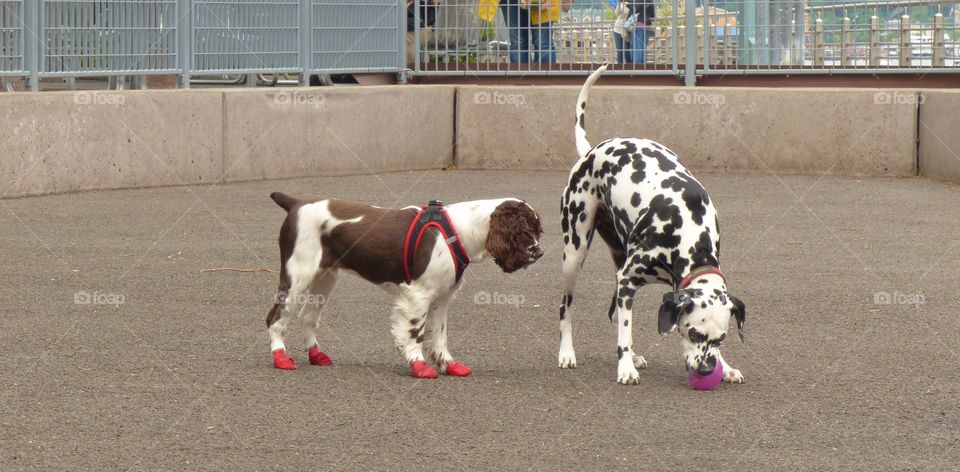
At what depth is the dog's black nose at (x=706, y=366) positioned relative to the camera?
7089 millimetres

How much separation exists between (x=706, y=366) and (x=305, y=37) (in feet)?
35.7

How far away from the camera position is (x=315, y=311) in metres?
7.80

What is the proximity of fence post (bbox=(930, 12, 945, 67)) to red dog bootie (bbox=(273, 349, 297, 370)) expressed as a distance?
11.0m

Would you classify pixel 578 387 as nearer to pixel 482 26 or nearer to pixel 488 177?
pixel 488 177

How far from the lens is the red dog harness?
739cm

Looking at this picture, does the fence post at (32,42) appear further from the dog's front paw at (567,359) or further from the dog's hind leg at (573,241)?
the dog's front paw at (567,359)

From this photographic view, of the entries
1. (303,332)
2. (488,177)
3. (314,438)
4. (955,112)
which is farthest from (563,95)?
(314,438)

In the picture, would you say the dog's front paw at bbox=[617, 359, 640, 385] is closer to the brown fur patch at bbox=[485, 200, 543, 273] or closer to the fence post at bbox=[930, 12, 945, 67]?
the brown fur patch at bbox=[485, 200, 543, 273]

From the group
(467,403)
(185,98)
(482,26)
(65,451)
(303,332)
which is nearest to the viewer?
(65,451)

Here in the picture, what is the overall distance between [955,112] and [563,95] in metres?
4.23

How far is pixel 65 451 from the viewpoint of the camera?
6145 millimetres

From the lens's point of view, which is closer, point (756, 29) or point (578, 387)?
point (578, 387)

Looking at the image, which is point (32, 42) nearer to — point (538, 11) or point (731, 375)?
point (538, 11)

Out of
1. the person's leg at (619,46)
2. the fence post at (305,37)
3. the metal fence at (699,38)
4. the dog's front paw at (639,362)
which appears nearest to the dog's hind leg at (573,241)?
the dog's front paw at (639,362)
